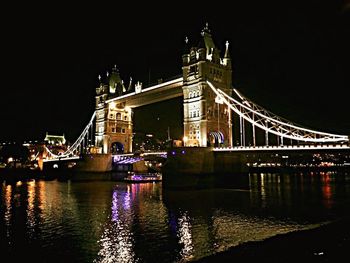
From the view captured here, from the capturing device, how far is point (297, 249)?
8945 mm

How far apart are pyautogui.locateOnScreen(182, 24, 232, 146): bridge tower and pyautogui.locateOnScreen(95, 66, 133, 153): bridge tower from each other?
21945 millimetres

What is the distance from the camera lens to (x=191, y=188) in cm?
3222

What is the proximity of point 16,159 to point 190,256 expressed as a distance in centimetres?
7338

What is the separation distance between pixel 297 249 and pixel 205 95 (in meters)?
29.9

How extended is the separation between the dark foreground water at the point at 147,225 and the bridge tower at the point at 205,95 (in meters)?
11.8

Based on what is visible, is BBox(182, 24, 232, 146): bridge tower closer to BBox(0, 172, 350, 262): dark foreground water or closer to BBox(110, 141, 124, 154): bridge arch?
BBox(0, 172, 350, 262): dark foreground water

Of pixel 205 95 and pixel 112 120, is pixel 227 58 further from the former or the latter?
pixel 112 120

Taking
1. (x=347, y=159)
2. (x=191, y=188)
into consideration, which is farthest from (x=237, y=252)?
(x=347, y=159)

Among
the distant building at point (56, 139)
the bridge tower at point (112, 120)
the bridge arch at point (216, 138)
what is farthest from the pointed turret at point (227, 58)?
the distant building at point (56, 139)

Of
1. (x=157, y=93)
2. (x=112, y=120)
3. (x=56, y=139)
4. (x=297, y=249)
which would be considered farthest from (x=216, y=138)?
(x=56, y=139)

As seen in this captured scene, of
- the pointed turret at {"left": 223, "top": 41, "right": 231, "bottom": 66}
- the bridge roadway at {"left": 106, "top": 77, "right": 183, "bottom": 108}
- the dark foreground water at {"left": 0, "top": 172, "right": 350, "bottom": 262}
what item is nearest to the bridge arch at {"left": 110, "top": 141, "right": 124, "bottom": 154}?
the bridge roadway at {"left": 106, "top": 77, "right": 183, "bottom": 108}

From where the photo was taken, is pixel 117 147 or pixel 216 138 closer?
pixel 216 138

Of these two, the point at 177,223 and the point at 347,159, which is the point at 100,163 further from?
the point at 347,159

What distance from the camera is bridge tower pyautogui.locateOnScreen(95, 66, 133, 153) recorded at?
59531mm
